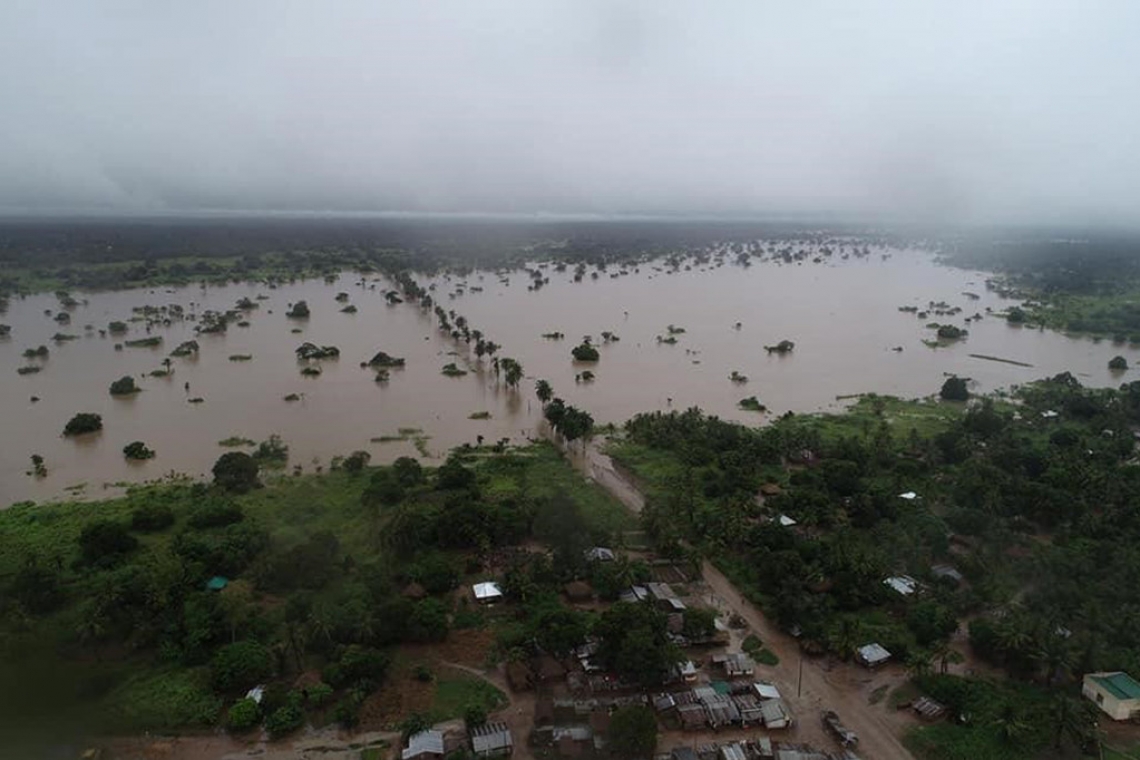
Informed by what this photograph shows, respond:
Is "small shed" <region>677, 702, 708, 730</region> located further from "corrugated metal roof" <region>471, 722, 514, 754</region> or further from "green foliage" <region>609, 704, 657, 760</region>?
"corrugated metal roof" <region>471, 722, 514, 754</region>

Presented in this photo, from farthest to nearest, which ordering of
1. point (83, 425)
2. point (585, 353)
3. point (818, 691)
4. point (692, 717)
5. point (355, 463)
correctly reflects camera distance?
point (585, 353)
point (83, 425)
point (355, 463)
point (818, 691)
point (692, 717)

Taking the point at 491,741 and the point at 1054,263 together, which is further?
the point at 1054,263

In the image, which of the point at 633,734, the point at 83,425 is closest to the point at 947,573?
the point at 633,734

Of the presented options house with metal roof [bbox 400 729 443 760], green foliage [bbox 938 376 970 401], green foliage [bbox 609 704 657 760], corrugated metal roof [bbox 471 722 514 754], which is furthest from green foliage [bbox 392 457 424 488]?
green foliage [bbox 938 376 970 401]

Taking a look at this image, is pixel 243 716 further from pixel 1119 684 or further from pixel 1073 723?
pixel 1119 684

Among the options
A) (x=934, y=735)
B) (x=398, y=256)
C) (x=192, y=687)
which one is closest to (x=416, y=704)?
(x=192, y=687)

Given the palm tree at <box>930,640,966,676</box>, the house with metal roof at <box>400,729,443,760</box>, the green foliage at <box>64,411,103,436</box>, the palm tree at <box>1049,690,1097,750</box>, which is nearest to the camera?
the house with metal roof at <box>400,729,443,760</box>

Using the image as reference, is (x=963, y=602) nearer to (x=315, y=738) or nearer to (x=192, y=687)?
(x=315, y=738)
